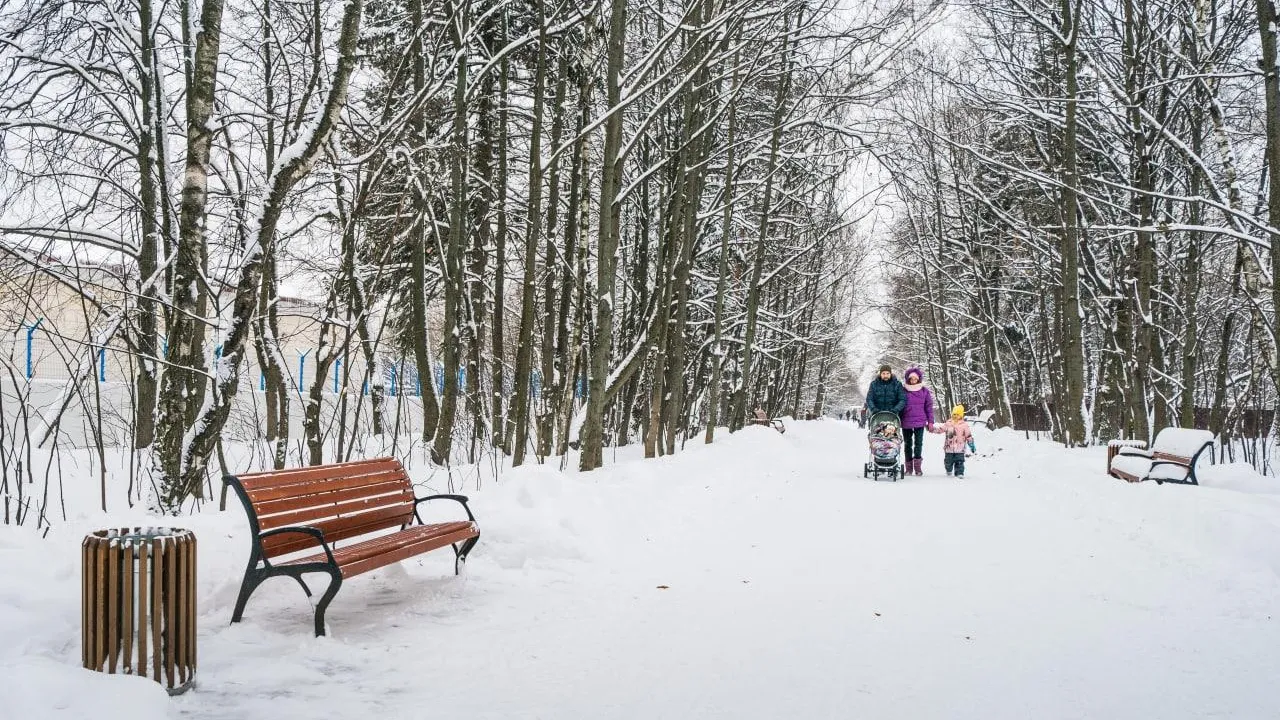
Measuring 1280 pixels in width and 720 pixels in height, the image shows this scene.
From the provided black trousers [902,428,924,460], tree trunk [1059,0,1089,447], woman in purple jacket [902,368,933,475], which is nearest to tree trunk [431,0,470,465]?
woman in purple jacket [902,368,933,475]

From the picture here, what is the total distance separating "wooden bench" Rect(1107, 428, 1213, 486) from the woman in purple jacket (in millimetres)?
3194

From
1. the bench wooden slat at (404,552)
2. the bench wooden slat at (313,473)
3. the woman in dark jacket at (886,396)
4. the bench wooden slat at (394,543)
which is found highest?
the woman in dark jacket at (886,396)

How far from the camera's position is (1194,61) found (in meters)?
13.7

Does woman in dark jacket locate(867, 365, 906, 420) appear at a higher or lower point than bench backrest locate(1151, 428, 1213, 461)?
higher

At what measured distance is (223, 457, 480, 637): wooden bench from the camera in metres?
4.64

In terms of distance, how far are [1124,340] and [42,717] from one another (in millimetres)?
21620

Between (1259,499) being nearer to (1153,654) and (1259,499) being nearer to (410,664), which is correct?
(1153,654)

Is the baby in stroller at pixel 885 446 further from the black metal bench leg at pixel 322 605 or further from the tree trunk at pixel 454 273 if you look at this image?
the black metal bench leg at pixel 322 605

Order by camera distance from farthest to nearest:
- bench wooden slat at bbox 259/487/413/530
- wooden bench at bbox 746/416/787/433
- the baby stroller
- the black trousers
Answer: wooden bench at bbox 746/416/787/433 < the black trousers < the baby stroller < bench wooden slat at bbox 259/487/413/530

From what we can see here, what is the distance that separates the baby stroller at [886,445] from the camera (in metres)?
13.6

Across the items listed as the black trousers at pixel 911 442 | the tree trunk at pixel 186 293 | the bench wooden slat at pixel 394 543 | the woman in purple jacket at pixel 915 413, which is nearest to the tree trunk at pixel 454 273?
the tree trunk at pixel 186 293

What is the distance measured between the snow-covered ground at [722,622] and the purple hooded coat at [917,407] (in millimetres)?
5357

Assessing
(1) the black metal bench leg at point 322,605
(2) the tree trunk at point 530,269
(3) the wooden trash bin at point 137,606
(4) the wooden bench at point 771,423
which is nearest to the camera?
(3) the wooden trash bin at point 137,606

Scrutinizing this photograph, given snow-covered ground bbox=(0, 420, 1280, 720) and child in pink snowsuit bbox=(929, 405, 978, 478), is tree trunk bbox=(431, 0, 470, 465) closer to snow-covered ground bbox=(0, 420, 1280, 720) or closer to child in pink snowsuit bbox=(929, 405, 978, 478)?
snow-covered ground bbox=(0, 420, 1280, 720)
